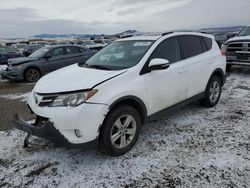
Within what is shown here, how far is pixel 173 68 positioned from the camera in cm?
417

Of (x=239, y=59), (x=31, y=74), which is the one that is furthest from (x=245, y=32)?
(x=31, y=74)

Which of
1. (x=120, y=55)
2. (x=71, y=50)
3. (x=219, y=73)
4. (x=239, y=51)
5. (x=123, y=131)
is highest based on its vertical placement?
(x=120, y=55)

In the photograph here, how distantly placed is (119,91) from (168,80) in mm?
1122

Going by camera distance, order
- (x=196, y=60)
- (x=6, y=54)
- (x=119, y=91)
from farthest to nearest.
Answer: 1. (x=6, y=54)
2. (x=196, y=60)
3. (x=119, y=91)

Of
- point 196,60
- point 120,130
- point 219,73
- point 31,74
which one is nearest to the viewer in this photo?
point 120,130

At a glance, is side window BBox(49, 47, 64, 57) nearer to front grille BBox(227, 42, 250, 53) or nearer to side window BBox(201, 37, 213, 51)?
front grille BBox(227, 42, 250, 53)

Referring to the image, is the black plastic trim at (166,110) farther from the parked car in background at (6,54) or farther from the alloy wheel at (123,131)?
the parked car in background at (6,54)

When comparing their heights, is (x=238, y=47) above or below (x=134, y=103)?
above

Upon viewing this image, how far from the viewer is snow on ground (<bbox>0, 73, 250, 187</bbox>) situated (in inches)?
117

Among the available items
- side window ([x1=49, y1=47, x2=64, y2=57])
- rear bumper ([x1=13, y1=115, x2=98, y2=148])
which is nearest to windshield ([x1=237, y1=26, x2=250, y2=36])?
side window ([x1=49, y1=47, x2=64, y2=57])

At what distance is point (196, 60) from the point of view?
186 inches

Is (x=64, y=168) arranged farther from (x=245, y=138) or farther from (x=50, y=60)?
(x=50, y=60)

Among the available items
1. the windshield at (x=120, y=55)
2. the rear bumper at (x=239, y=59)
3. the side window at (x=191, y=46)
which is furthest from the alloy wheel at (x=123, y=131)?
the rear bumper at (x=239, y=59)

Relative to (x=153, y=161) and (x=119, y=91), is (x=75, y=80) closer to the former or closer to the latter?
(x=119, y=91)
